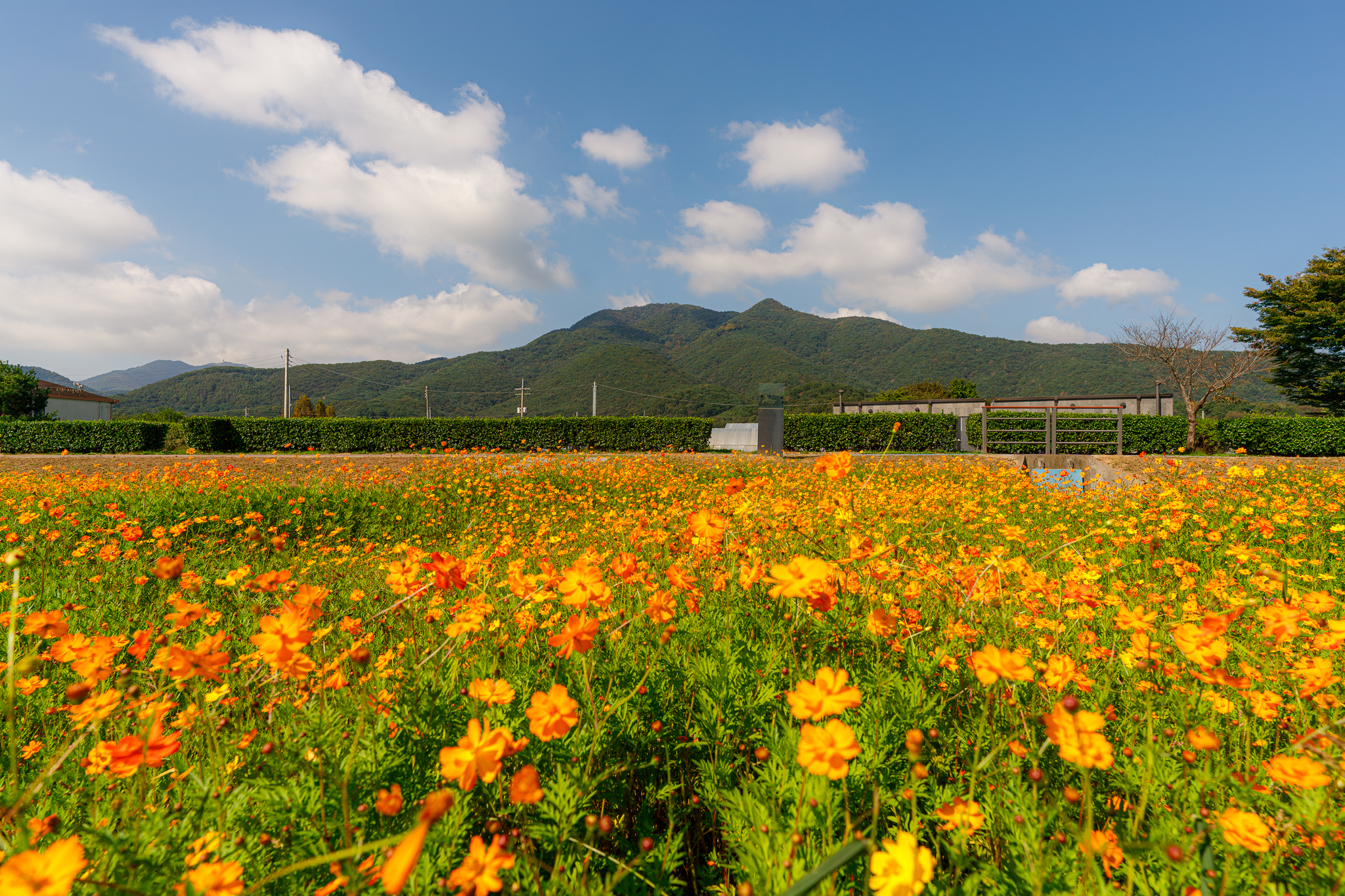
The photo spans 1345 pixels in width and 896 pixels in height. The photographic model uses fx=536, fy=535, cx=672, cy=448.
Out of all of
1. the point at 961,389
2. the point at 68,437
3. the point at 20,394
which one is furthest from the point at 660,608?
the point at 20,394

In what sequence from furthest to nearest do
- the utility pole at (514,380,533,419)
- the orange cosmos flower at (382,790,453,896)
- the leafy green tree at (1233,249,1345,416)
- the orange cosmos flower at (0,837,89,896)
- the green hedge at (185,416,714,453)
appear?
the utility pole at (514,380,533,419)
the leafy green tree at (1233,249,1345,416)
the green hedge at (185,416,714,453)
the orange cosmos flower at (0,837,89,896)
the orange cosmos flower at (382,790,453,896)

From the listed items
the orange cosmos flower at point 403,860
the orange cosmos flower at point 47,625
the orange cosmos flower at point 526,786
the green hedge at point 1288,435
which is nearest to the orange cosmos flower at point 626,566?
the orange cosmos flower at point 526,786

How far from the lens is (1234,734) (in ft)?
4.75

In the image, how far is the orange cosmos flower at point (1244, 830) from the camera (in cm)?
77

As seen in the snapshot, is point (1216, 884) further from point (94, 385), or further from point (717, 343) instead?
point (94, 385)

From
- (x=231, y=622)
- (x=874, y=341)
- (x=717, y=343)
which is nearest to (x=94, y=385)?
(x=717, y=343)

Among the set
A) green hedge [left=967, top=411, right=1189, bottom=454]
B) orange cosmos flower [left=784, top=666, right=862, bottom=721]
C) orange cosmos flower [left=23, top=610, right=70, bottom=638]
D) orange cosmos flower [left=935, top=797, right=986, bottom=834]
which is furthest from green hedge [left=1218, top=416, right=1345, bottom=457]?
orange cosmos flower [left=23, top=610, right=70, bottom=638]

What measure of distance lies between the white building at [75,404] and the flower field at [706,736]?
5797cm

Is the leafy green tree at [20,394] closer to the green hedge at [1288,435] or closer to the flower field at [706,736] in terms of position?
the flower field at [706,736]

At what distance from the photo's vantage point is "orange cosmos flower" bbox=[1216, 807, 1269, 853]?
0.77 metres

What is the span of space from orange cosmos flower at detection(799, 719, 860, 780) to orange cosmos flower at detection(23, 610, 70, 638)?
1.51m

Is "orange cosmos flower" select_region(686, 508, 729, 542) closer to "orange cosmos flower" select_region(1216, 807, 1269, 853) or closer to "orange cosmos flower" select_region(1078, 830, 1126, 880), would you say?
"orange cosmos flower" select_region(1078, 830, 1126, 880)

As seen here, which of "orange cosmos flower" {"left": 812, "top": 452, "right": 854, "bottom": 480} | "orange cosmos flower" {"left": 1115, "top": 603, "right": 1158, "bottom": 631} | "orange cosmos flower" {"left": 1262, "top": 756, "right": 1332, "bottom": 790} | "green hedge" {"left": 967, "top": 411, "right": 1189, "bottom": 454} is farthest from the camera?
"green hedge" {"left": 967, "top": 411, "right": 1189, "bottom": 454}

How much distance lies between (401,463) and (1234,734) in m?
10.7
